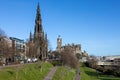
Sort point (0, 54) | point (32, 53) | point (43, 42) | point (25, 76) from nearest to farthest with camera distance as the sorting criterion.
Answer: point (25, 76) < point (0, 54) < point (32, 53) < point (43, 42)

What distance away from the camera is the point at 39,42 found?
134500 millimetres

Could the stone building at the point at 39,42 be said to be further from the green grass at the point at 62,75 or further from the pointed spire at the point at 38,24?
the green grass at the point at 62,75

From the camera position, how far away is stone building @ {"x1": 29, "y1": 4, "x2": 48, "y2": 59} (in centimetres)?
12436

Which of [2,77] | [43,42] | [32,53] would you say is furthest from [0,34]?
[43,42]

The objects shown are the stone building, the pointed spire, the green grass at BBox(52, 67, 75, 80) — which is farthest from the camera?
the pointed spire

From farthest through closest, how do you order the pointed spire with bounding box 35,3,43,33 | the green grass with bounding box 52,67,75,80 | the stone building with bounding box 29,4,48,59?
1. the pointed spire with bounding box 35,3,43,33
2. the stone building with bounding box 29,4,48,59
3. the green grass with bounding box 52,67,75,80

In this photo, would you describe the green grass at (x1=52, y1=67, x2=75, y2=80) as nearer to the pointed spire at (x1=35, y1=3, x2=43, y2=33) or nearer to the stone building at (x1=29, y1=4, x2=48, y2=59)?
the stone building at (x1=29, y1=4, x2=48, y2=59)

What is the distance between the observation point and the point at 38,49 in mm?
129625

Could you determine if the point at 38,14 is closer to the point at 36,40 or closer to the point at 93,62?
the point at 36,40

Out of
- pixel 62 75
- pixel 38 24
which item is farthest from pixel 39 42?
pixel 62 75

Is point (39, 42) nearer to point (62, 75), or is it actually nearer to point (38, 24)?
point (38, 24)

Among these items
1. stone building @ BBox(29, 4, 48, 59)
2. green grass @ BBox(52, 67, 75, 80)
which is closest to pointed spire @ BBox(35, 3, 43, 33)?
stone building @ BBox(29, 4, 48, 59)

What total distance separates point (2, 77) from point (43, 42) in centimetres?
9430

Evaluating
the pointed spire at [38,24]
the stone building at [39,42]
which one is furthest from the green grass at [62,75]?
the pointed spire at [38,24]
